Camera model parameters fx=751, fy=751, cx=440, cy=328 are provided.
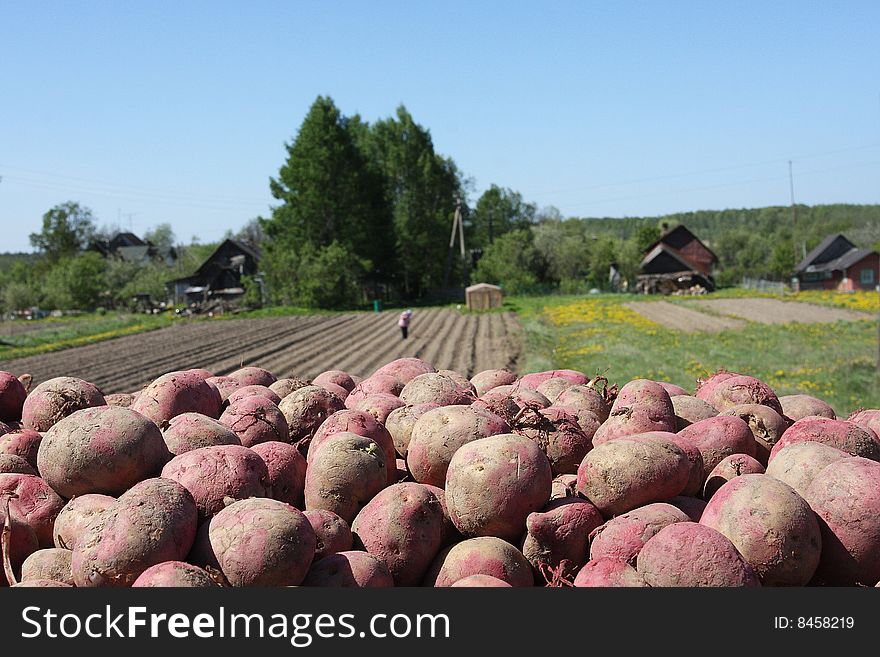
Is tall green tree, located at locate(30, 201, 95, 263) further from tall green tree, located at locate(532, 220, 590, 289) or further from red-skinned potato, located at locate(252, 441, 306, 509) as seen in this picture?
red-skinned potato, located at locate(252, 441, 306, 509)

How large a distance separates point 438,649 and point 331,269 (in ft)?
206

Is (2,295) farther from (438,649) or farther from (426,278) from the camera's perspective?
(438,649)

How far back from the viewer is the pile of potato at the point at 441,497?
3.77 metres

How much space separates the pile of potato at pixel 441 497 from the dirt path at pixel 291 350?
722 inches

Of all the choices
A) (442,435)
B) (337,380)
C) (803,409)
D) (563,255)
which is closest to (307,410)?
(442,435)

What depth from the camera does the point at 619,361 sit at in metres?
23.0

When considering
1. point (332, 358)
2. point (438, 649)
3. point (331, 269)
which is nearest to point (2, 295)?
point (331, 269)

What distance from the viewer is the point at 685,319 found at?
146 feet

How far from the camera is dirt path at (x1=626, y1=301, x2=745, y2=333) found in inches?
1536

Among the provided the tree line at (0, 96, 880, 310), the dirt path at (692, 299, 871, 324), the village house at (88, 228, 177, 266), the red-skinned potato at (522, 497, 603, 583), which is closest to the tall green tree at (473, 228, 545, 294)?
the tree line at (0, 96, 880, 310)

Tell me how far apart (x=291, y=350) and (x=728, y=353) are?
19.0 meters

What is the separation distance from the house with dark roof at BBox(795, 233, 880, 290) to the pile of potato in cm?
8549

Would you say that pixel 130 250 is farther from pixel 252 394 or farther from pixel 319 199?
pixel 252 394

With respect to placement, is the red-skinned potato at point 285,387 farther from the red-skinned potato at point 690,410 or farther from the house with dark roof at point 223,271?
the house with dark roof at point 223,271
